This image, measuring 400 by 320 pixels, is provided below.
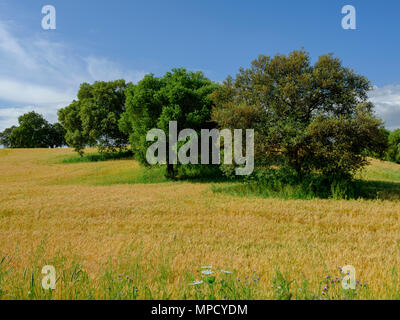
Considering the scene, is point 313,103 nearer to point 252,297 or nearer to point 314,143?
point 314,143

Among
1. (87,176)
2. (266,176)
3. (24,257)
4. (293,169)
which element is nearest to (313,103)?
(293,169)

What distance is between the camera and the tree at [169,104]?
76.7 feet

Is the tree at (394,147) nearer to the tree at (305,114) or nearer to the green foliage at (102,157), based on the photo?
the green foliage at (102,157)

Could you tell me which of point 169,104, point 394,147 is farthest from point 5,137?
point 394,147

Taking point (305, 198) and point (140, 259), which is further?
point (305, 198)

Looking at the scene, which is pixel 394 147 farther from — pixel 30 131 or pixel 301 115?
pixel 30 131

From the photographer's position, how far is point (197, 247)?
735 centimetres

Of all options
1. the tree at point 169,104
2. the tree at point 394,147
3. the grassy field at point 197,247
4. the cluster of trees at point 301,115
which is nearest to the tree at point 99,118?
the tree at point 169,104

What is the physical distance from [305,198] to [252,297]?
13.5 m

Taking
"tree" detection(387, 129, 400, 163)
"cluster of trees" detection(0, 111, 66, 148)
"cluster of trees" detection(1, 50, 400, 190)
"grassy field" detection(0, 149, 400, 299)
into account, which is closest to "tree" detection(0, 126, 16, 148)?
"cluster of trees" detection(0, 111, 66, 148)

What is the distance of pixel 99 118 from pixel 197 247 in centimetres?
4209

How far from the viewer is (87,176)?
3164cm

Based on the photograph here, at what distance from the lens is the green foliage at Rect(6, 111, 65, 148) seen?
276ft

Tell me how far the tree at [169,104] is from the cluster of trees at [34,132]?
2851 inches
